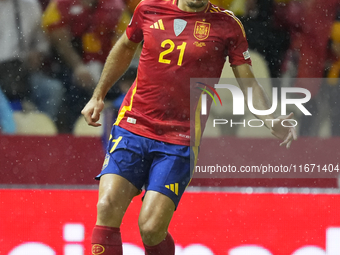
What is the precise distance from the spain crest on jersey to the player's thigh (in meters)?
0.78

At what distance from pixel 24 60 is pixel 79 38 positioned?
1.44 feet

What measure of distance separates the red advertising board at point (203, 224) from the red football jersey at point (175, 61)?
37.7 inches

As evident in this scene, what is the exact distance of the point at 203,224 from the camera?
346cm

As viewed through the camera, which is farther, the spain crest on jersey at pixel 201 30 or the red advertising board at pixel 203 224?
the red advertising board at pixel 203 224

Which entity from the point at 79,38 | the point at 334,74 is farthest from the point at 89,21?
the point at 334,74

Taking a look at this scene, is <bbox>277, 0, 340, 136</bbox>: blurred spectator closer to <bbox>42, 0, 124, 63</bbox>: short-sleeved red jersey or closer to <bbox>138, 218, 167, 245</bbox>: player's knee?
<bbox>42, 0, 124, 63</bbox>: short-sleeved red jersey

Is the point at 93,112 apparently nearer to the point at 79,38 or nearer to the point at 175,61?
the point at 175,61

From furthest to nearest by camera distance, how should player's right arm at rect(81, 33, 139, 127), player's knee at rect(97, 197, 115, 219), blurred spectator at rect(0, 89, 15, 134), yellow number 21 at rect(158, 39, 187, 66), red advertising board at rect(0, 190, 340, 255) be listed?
blurred spectator at rect(0, 89, 15, 134) → red advertising board at rect(0, 190, 340, 255) → player's right arm at rect(81, 33, 139, 127) → yellow number 21 at rect(158, 39, 187, 66) → player's knee at rect(97, 197, 115, 219)

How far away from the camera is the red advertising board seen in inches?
134

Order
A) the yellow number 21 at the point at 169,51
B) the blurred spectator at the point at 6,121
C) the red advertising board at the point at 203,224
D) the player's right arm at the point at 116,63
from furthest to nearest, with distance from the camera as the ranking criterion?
1. the blurred spectator at the point at 6,121
2. the red advertising board at the point at 203,224
3. the player's right arm at the point at 116,63
4. the yellow number 21 at the point at 169,51

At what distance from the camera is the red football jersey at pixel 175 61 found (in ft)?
8.56

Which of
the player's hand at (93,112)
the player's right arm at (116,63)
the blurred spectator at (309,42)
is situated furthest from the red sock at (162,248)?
the blurred spectator at (309,42)

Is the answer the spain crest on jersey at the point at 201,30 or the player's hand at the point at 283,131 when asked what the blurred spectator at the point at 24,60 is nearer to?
the spain crest on jersey at the point at 201,30

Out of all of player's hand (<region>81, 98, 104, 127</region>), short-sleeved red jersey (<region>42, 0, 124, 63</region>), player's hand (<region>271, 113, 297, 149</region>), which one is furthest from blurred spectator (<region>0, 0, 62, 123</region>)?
player's hand (<region>271, 113, 297, 149</region>)
